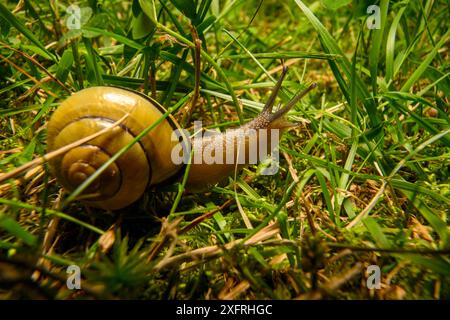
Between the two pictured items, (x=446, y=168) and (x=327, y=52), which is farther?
(x=327, y=52)

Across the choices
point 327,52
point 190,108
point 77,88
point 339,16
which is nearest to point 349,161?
point 327,52

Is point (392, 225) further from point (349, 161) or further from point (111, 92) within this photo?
point (111, 92)
